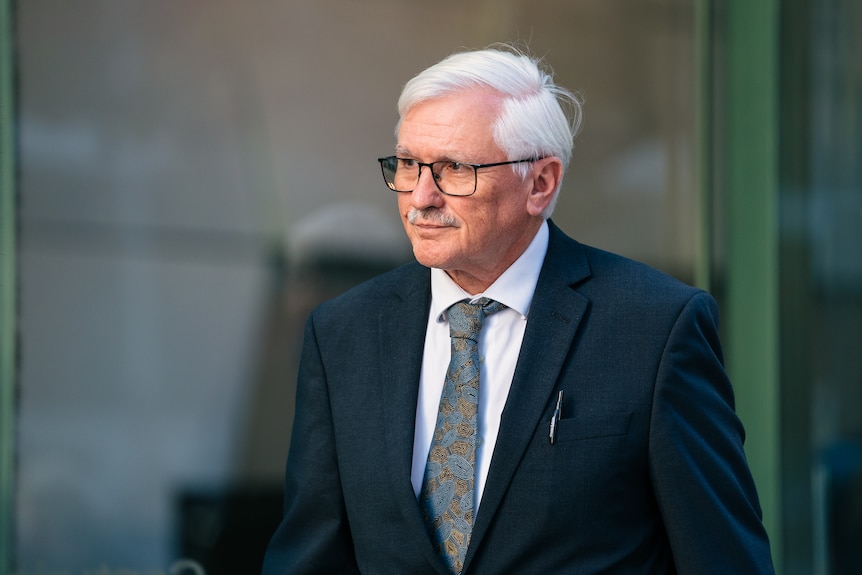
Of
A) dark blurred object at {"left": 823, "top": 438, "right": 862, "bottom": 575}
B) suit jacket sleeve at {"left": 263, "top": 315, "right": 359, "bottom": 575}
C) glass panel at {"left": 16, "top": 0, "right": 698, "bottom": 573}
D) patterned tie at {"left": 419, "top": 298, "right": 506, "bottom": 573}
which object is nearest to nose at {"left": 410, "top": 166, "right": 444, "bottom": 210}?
patterned tie at {"left": 419, "top": 298, "right": 506, "bottom": 573}

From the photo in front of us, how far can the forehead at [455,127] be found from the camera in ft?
7.60

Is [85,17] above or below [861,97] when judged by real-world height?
above

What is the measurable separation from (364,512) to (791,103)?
115 inches

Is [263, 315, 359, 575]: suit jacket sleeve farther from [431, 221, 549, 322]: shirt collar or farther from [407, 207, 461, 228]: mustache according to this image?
[407, 207, 461, 228]: mustache

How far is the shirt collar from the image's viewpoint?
2.44 m

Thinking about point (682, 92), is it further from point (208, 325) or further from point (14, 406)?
point (14, 406)

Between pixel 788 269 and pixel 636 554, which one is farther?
pixel 788 269

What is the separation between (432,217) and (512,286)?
255mm

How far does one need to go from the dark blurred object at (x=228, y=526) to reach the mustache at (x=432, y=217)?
2181mm

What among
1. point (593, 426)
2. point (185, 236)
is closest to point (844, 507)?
point (593, 426)

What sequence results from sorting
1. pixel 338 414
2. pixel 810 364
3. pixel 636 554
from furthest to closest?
pixel 810 364 → pixel 338 414 → pixel 636 554

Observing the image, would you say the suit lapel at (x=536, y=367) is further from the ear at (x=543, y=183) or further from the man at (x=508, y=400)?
the ear at (x=543, y=183)

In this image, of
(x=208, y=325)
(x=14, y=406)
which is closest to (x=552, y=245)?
(x=208, y=325)

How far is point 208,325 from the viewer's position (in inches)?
165
